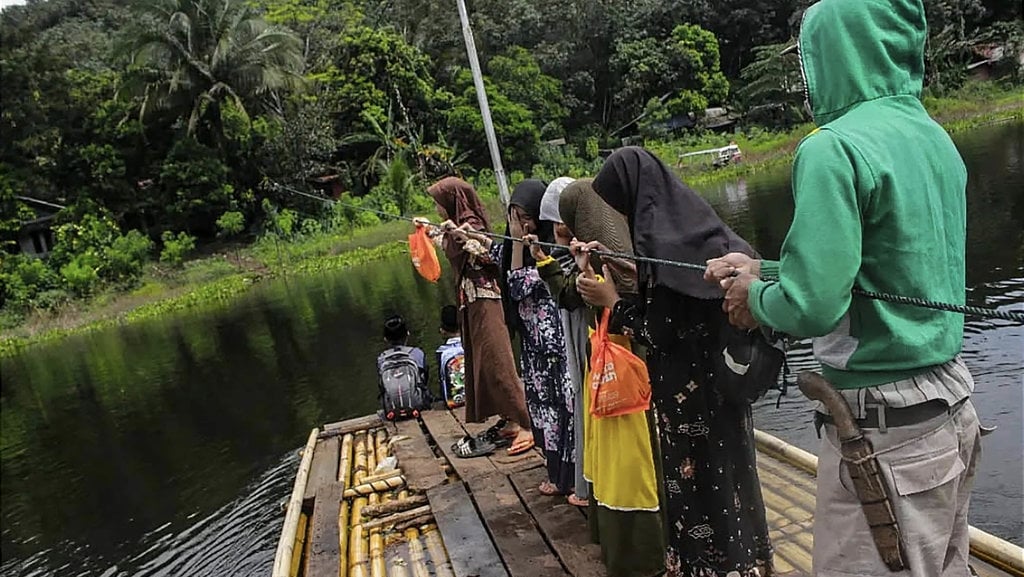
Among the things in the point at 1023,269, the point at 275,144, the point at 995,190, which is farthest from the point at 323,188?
the point at 1023,269

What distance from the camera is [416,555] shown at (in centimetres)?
375

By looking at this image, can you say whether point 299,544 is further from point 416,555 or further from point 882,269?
point 882,269

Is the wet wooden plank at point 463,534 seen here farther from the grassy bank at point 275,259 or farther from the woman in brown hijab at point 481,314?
the grassy bank at point 275,259

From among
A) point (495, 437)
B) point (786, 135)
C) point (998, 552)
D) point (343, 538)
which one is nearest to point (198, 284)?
point (495, 437)

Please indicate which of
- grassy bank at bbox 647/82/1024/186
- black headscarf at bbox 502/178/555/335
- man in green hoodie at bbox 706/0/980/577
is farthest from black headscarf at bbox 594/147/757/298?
grassy bank at bbox 647/82/1024/186

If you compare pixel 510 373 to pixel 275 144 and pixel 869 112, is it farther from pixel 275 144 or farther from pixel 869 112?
pixel 275 144

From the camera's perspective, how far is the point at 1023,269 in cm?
876

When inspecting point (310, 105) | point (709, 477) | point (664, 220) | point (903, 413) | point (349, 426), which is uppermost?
point (310, 105)

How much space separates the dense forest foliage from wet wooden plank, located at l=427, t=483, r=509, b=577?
22797mm

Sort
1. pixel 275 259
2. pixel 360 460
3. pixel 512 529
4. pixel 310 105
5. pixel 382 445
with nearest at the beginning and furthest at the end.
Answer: pixel 512 529 < pixel 360 460 < pixel 382 445 < pixel 275 259 < pixel 310 105

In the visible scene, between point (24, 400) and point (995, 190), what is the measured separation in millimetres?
18704

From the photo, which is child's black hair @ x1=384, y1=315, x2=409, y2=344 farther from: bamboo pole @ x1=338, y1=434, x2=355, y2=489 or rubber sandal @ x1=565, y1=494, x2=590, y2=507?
rubber sandal @ x1=565, y1=494, x2=590, y2=507

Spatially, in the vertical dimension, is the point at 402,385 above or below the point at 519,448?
above

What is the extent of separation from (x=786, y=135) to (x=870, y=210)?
1265 inches
